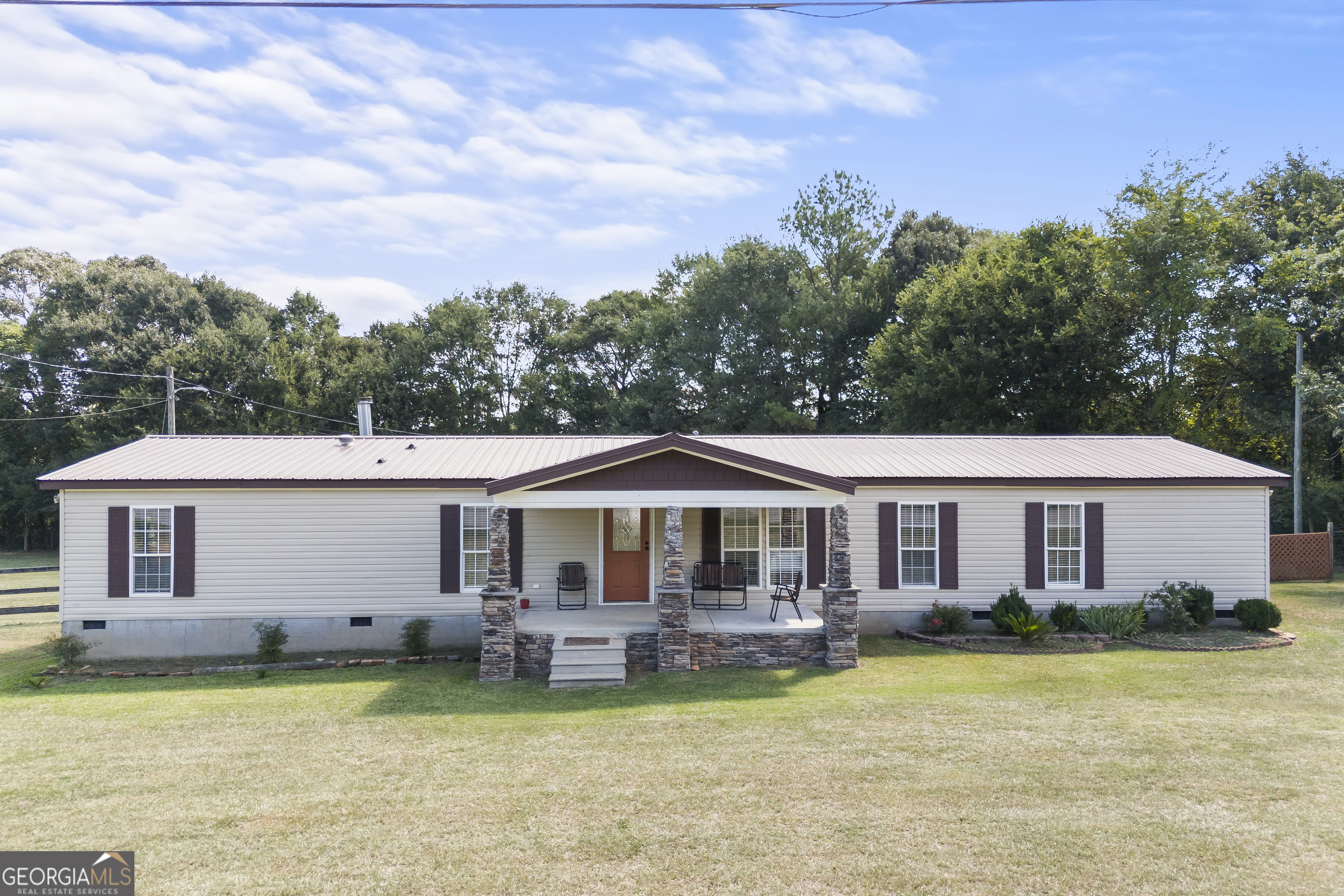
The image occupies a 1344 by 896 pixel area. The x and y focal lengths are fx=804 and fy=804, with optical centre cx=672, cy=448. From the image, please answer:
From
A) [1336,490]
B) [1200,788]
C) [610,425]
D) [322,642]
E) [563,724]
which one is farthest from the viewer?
[610,425]

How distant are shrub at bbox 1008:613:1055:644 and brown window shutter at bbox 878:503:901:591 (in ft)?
7.34

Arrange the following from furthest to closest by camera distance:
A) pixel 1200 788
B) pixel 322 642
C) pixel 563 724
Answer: pixel 322 642 → pixel 563 724 → pixel 1200 788

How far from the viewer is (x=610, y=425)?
38.7 metres

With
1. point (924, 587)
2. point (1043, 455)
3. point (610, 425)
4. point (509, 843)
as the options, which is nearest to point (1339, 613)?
point (1043, 455)

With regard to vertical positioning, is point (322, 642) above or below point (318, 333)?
below

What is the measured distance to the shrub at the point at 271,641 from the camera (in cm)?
1416

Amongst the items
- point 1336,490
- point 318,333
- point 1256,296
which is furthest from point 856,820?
point 318,333

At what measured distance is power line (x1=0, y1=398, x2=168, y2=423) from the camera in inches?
1470

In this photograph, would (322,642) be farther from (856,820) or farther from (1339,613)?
(1339,613)

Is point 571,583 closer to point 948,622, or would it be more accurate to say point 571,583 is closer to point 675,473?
point 675,473

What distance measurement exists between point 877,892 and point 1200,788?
4022 mm

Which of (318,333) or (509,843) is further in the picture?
(318,333)

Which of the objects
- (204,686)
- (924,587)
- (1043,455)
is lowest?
(204,686)

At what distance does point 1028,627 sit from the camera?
47.6ft
